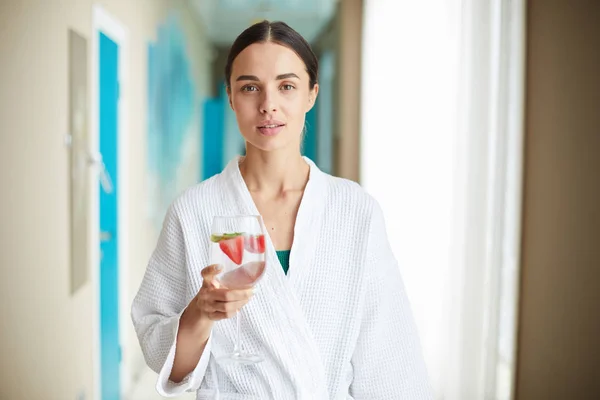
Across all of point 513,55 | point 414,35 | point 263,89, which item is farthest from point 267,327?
point 414,35

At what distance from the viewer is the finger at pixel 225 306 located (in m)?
1.03

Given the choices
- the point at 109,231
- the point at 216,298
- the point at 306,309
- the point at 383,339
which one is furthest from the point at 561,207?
the point at 109,231

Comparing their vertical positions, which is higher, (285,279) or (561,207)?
(561,207)

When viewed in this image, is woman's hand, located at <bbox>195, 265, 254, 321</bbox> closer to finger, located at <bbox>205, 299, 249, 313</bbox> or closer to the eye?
finger, located at <bbox>205, 299, 249, 313</bbox>

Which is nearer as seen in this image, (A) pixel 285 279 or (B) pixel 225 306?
(B) pixel 225 306

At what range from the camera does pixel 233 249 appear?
1.02 m

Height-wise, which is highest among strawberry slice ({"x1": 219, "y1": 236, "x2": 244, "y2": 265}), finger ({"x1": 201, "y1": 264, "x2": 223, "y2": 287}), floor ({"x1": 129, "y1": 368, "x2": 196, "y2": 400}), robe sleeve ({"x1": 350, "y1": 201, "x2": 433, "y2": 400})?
strawberry slice ({"x1": 219, "y1": 236, "x2": 244, "y2": 265})

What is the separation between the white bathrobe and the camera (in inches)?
49.4

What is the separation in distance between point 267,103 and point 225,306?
0.43 meters

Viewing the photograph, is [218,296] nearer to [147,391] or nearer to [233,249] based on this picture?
[233,249]

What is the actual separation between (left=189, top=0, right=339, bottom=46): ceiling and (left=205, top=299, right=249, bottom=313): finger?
361cm

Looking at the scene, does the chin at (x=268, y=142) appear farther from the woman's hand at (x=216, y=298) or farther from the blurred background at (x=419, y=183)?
the blurred background at (x=419, y=183)

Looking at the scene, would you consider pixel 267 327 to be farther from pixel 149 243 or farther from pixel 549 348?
pixel 149 243

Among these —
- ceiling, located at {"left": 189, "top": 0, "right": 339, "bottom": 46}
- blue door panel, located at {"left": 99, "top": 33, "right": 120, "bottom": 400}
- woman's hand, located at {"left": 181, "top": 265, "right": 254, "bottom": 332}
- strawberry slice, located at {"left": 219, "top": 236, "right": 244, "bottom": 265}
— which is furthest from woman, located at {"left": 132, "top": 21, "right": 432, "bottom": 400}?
ceiling, located at {"left": 189, "top": 0, "right": 339, "bottom": 46}
